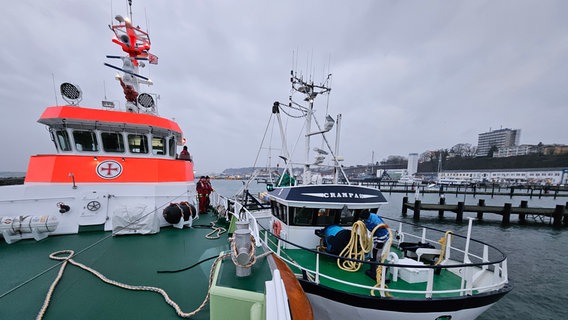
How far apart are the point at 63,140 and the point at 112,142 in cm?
128

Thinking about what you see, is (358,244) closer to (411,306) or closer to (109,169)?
(411,306)

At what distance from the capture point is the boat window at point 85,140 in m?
6.67

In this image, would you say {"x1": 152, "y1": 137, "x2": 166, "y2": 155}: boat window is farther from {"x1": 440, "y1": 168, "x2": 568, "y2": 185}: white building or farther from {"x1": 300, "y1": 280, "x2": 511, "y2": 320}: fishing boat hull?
{"x1": 440, "y1": 168, "x2": 568, "y2": 185}: white building

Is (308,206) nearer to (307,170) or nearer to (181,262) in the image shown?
(307,170)

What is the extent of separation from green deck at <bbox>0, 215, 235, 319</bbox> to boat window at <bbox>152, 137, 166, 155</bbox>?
9.83 feet

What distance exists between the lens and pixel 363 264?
581cm

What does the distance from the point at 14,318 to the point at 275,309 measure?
3507 millimetres

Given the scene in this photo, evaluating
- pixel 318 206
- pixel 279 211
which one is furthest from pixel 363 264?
pixel 279 211

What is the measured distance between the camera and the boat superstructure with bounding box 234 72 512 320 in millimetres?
4172

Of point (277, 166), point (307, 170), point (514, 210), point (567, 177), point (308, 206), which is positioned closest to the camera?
point (308, 206)

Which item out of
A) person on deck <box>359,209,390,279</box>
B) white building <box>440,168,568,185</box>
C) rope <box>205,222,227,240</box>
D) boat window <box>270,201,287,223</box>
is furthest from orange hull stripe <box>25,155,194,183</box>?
white building <box>440,168,568,185</box>

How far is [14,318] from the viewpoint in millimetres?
2715

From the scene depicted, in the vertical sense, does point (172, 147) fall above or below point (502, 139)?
below

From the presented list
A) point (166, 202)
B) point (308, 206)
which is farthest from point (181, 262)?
point (308, 206)
